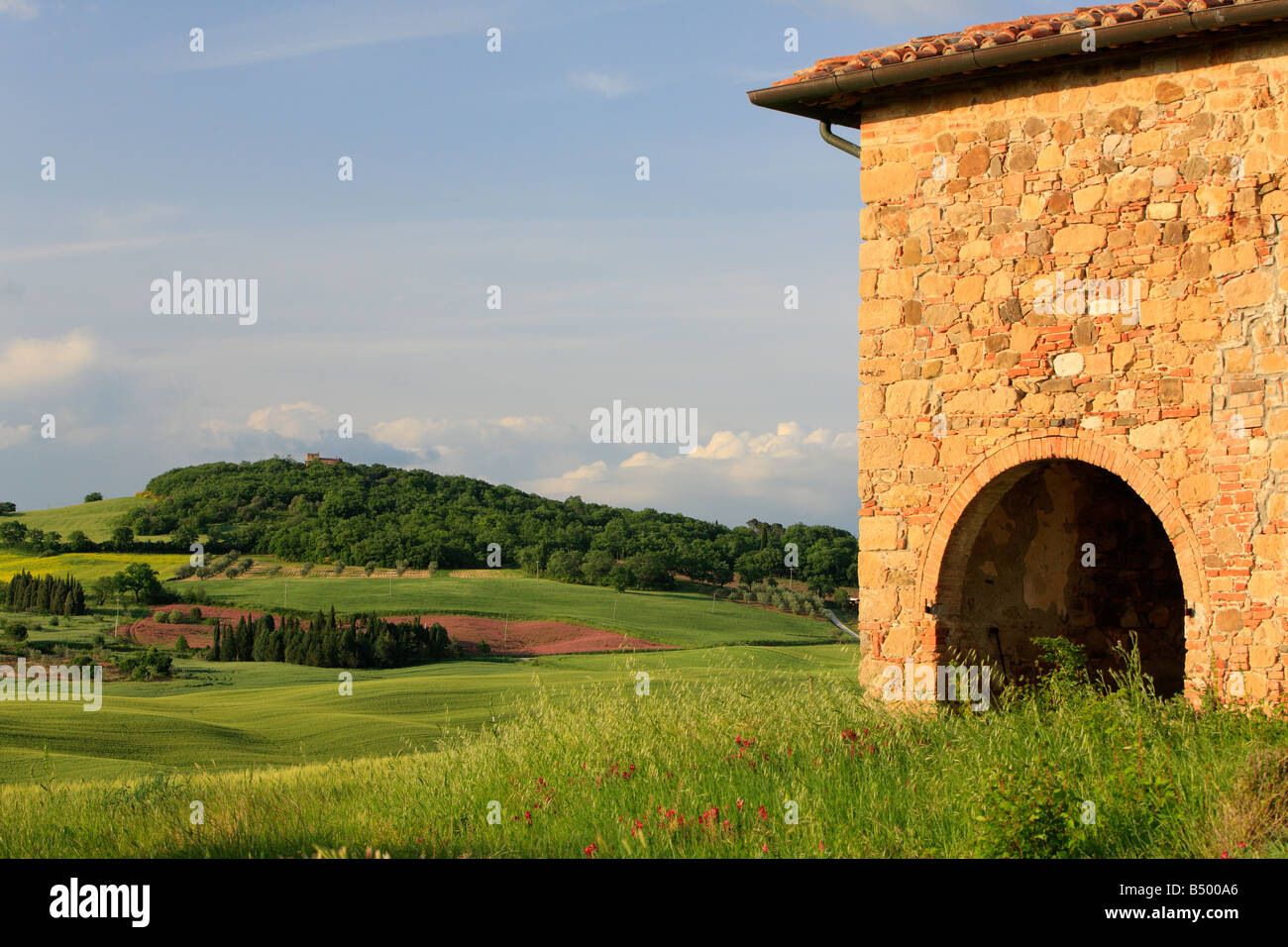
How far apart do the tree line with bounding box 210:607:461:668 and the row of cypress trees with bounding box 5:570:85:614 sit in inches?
241

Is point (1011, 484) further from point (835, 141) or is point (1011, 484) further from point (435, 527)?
point (435, 527)

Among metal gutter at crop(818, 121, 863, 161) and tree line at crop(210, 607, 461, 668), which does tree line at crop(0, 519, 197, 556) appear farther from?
metal gutter at crop(818, 121, 863, 161)

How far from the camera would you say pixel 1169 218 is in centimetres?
1076

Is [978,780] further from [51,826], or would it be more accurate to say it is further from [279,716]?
[279,716]

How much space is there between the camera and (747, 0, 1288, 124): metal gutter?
9.99 meters

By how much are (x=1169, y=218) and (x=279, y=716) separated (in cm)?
1947

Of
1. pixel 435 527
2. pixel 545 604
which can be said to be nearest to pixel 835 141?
pixel 545 604

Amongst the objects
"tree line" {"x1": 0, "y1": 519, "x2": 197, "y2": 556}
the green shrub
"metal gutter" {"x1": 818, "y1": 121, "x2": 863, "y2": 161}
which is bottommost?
the green shrub

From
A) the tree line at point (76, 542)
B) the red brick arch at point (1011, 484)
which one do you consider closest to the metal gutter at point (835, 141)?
the red brick arch at point (1011, 484)

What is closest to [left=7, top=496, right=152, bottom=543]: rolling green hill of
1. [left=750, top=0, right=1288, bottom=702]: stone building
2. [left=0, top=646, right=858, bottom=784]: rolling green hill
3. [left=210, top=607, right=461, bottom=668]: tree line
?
[left=210, top=607, right=461, bottom=668]: tree line

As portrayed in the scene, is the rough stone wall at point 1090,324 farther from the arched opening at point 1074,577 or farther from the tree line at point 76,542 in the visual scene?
the tree line at point 76,542

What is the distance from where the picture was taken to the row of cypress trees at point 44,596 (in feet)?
116

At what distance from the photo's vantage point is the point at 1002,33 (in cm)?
1106
